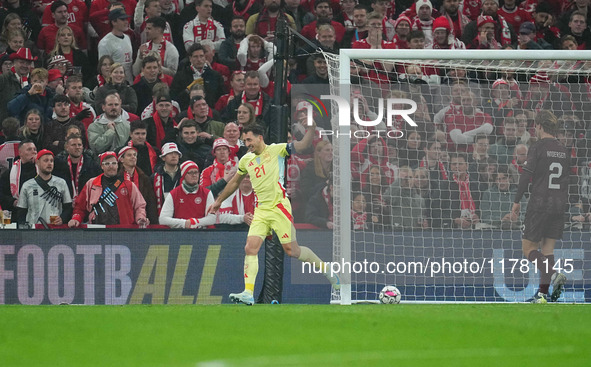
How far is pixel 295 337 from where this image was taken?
24.3 ft

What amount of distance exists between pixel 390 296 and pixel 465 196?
1830 millimetres

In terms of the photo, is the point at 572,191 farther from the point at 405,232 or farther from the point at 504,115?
the point at 405,232

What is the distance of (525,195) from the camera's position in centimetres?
1259

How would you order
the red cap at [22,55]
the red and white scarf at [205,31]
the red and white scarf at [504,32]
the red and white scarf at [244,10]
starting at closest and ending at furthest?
1. the red cap at [22,55]
2. the red and white scarf at [205,31]
3. the red and white scarf at [504,32]
4. the red and white scarf at [244,10]

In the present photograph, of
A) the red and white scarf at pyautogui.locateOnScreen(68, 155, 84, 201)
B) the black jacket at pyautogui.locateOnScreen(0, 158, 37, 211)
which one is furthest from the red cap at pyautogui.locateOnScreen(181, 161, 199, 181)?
the black jacket at pyautogui.locateOnScreen(0, 158, 37, 211)

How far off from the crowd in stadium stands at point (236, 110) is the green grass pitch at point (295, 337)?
11.1ft

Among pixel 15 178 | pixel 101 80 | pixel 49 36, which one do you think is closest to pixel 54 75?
pixel 101 80

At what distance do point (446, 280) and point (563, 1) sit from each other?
7.61m

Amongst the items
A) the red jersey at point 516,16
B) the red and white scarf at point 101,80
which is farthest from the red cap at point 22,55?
the red jersey at point 516,16

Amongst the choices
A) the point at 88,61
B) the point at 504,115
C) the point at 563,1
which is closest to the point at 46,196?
the point at 88,61

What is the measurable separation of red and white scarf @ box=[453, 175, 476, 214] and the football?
5.15ft

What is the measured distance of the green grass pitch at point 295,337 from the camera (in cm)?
637

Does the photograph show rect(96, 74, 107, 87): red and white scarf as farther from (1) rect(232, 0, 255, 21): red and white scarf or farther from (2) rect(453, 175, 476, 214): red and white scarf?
(2) rect(453, 175, 476, 214): red and white scarf

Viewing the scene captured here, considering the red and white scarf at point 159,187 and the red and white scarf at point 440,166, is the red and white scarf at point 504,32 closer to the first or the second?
the red and white scarf at point 440,166
